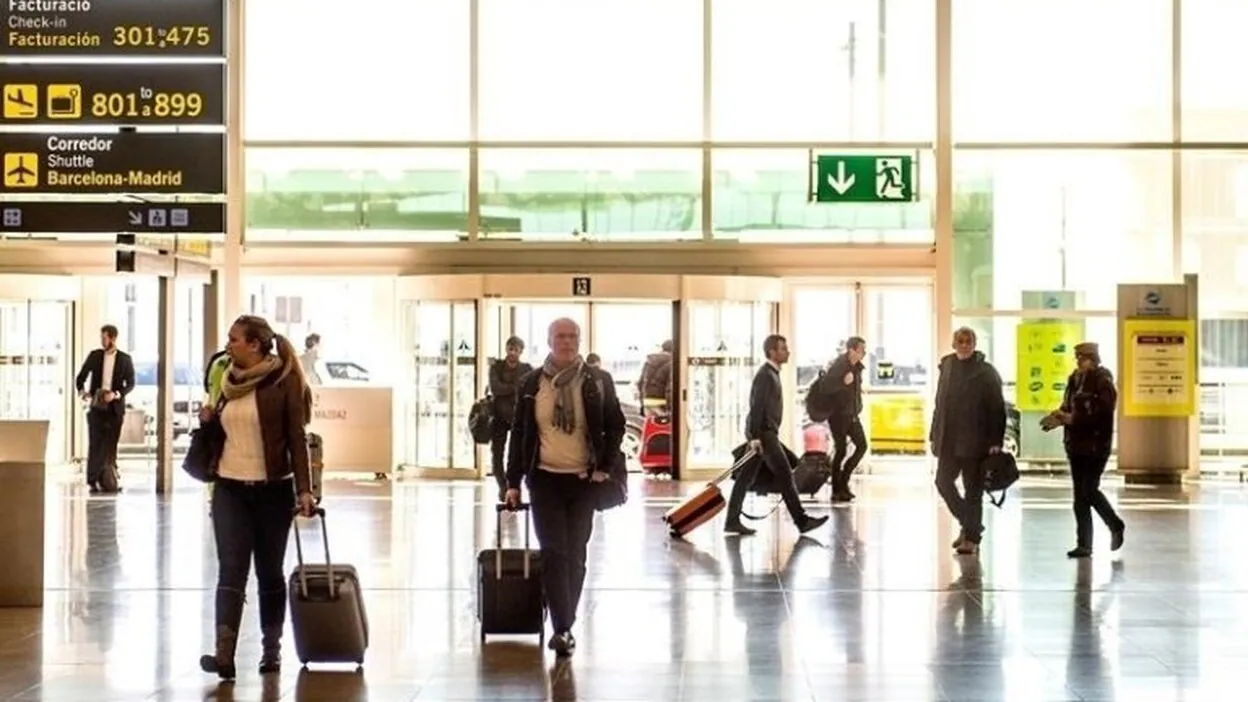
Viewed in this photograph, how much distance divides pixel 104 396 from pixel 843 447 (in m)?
7.52

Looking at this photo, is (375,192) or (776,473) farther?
(375,192)

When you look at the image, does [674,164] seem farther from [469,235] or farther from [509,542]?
[509,542]

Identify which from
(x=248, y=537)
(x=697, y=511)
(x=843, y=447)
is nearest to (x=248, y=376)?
(x=248, y=537)

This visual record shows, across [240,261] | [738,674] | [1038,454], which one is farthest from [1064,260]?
[738,674]

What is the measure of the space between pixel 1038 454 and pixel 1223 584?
11.3 metres

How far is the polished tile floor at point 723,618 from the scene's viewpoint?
8.72m

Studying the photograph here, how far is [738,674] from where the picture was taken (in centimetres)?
901

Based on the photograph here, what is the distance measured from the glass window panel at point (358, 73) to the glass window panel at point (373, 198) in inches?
10.9

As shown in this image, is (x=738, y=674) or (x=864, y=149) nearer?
(x=738, y=674)

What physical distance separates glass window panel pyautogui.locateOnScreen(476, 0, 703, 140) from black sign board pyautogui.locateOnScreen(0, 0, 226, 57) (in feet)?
31.3

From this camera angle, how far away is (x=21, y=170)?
14.2m

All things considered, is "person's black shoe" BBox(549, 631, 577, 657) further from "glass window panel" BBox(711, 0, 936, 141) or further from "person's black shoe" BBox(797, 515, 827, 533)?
"glass window panel" BBox(711, 0, 936, 141)

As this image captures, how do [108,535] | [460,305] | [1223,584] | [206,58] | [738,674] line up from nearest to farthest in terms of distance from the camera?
1. [738,674]
2. [1223,584]
3. [206,58]
4. [108,535]
5. [460,305]

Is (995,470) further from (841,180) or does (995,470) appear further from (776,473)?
(841,180)
